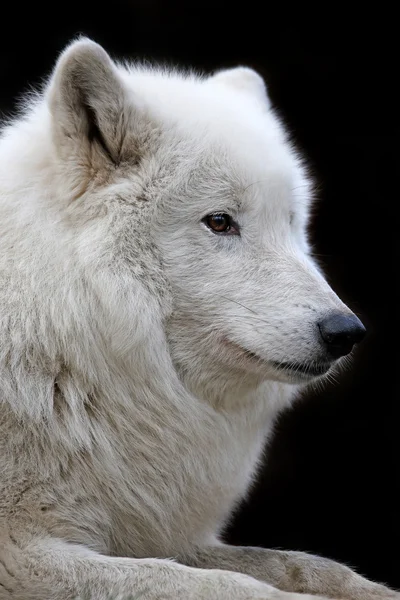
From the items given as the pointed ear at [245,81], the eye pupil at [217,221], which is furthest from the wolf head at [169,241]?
the pointed ear at [245,81]

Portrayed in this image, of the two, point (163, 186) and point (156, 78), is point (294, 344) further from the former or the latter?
point (156, 78)

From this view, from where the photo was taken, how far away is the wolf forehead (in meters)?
3.42

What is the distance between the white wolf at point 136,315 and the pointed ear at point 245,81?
87cm

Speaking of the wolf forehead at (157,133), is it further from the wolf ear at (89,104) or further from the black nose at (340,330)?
the black nose at (340,330)

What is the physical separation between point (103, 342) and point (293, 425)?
5054 millimetres

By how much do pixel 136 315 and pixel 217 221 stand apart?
492mm

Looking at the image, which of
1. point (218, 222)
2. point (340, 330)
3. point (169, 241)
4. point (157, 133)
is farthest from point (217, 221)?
point (340, 330)

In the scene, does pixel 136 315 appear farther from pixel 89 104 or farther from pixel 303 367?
pixel 89 104

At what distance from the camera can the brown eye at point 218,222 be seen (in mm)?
3531

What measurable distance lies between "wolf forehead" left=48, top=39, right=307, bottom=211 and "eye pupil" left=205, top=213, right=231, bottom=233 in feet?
0.26

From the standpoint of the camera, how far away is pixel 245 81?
183 inches

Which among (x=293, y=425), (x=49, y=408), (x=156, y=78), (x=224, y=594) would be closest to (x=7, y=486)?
(x=49, y=408)

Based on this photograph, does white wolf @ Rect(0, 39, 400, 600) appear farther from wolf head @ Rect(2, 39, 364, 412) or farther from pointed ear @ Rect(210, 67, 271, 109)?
pointed ear @ Rect(210, 67, 271, 109)

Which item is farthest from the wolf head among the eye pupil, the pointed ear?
the pointed ear
